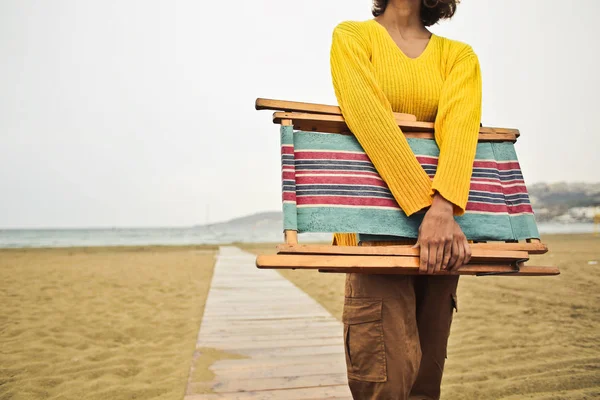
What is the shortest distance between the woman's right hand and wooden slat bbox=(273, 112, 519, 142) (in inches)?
13.0

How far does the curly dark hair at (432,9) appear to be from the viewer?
1.61 meters

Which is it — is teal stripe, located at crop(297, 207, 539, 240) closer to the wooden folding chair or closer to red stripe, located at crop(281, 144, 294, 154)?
the wooden folding chair

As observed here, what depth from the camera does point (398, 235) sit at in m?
1.21

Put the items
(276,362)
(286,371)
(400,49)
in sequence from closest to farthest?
(400,49), (286,371), (276,362)

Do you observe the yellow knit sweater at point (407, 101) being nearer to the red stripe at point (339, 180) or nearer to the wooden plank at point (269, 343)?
the red stripe at point (339, 180)

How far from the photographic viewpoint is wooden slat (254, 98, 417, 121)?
122 cm

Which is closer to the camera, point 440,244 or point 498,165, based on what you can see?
point 440,244

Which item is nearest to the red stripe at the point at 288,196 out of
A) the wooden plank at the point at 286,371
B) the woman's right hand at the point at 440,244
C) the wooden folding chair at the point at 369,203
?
the wooden folding chair at the point at 369,203

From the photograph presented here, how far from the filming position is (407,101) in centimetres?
144

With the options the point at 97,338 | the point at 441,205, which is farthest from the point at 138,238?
the point at 441,205

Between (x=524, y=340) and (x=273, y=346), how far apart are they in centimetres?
266

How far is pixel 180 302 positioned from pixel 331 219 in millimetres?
6186

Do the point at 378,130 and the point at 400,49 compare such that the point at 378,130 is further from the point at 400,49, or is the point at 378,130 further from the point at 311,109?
the point at 400,49

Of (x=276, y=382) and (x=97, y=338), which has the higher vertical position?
(x=276, y=382)
